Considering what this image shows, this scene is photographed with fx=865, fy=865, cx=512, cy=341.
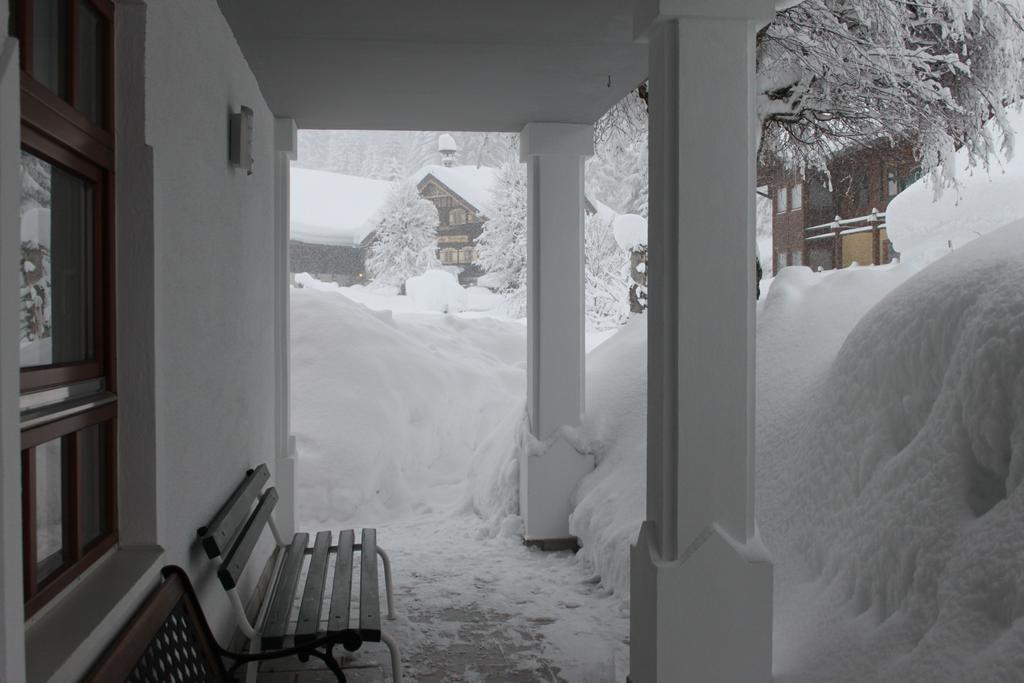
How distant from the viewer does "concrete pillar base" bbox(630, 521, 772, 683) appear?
3305 millimetres

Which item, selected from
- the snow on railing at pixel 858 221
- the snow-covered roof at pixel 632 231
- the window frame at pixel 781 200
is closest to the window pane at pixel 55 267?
the snow-covered roof at pixel 632 231

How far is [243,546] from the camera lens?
3.68 meters

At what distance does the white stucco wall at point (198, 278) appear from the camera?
9.15 ft

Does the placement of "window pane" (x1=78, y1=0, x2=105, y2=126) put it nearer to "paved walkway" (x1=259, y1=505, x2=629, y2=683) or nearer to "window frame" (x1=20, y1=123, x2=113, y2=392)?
"window frame" (x1=20, y1=123, x2=113, y2=392)

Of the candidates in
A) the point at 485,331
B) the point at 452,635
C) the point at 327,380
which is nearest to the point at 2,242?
the point at 452,635

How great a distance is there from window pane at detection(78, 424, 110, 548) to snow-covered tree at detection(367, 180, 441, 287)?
74.1 feet

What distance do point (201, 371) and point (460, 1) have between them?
6.48ft

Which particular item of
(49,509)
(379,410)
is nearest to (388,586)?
(49,509)

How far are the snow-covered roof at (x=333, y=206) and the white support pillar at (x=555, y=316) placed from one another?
724 inches

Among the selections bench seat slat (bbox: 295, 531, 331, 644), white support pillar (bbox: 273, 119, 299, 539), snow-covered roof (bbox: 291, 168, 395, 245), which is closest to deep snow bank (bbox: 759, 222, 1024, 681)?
bench seat slat (bbox: 295, 531, 331, 644)

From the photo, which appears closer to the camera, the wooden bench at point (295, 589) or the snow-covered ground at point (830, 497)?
the snow-covered ground at point (830, 497)

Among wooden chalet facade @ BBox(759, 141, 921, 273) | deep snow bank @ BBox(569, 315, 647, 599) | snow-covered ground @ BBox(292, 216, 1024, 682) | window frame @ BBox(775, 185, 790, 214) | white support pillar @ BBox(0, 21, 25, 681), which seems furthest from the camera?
window frame @ BBox(775, 185, 790, 214)

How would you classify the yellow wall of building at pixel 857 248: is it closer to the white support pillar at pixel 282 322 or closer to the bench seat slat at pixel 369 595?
the white support pillar at pixel 282 322

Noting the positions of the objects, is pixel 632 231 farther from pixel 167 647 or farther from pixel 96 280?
pixel 167 647
